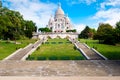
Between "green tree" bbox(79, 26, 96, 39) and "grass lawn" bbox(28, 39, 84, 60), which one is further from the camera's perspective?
"green tree" bbox(79, 26, 96, 39)

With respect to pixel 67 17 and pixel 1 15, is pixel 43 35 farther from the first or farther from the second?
pixel 1 15

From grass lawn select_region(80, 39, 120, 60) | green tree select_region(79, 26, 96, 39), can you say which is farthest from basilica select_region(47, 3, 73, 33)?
grass lawn select_region(80, 39, 120, 60)

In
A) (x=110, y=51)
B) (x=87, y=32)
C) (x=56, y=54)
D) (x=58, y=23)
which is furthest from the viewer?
(x=58, y=23)

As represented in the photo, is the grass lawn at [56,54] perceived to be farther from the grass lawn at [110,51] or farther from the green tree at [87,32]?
the green tree at [87,32]

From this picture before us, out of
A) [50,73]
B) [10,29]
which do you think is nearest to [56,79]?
[50,73]

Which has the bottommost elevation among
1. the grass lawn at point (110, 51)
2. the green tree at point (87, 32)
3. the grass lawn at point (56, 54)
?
the grass lawn at point (56, 54)

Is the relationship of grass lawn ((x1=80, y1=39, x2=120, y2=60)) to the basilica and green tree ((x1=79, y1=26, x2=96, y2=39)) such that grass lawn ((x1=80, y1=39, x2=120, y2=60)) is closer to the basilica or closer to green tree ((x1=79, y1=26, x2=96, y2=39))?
green tree ((x1=79, y1=26, x2=96, y2=39))

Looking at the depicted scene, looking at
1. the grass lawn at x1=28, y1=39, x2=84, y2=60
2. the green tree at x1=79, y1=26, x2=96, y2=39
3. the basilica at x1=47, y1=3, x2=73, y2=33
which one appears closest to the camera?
the grass lawn at x1=28, y1=39, x2=84, y2=60

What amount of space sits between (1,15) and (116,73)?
34558 mm

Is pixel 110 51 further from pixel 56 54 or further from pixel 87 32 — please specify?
pixel 87 32

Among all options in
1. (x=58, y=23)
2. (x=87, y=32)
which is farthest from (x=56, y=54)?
(x=58, y=23)

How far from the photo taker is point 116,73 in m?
20.3

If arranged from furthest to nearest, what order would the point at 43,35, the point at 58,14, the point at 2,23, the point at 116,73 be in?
the point at 58,14 < the point at 43,35 < the point at 2,23 < the point at 116,73

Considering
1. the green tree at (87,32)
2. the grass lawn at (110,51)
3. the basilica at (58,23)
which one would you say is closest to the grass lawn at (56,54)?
the grass lawn at (110,51)
